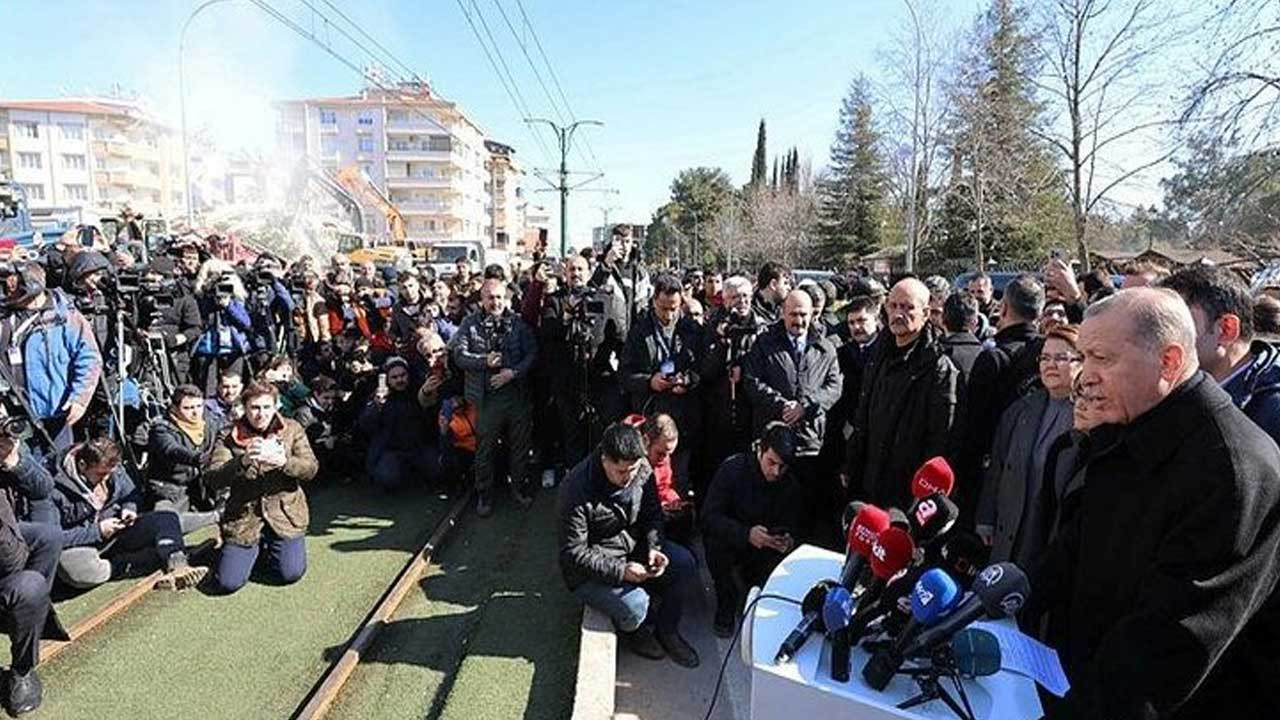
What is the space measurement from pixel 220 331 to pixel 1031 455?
738 cm

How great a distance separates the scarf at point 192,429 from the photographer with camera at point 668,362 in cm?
319

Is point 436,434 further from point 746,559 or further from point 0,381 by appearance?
point 746,559

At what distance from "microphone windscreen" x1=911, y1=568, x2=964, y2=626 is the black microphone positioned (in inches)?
0.8

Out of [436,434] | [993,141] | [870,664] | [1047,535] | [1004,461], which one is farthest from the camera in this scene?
[993,141]

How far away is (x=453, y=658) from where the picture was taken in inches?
157

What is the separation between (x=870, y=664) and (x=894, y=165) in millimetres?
27318

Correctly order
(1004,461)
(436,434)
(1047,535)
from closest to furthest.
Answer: (1047,535) < (1004,461) < (436,434)

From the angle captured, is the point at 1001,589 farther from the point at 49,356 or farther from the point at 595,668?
the point at 49,356

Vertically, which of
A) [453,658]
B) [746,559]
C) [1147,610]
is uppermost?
[1147,610]

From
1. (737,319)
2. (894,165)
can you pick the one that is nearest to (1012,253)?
(894,165)

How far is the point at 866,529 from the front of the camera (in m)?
2.15

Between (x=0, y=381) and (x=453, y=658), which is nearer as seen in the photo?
(x=453, y=658)

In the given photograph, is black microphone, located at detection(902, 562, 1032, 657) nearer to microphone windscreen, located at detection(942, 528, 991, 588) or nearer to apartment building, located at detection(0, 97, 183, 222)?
microphone windscreen, located at detection(942, 528, 991, 588)

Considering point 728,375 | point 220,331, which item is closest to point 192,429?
point 220,331
